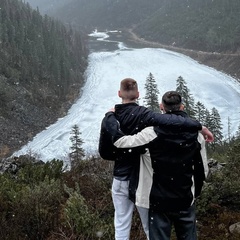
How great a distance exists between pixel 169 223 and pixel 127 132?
1.24 metres

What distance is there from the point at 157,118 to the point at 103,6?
20225 cm

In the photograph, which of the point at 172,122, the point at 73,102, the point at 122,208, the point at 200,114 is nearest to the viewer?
the point at 172,122

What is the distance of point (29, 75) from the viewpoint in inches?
2606

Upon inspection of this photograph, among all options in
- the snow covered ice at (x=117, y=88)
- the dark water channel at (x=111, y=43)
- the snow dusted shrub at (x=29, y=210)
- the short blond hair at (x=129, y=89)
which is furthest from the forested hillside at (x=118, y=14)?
the short blond hair at (x=129, y=89)

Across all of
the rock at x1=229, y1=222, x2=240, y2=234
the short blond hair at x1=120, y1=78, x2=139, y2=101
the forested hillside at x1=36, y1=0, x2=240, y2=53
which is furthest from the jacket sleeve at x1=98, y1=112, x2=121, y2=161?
the forested hillside at x1=36, y1=0, x2=240, y2=53

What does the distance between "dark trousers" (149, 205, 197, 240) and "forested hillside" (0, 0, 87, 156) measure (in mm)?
40228

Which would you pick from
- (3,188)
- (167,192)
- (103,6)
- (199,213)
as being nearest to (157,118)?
(167,192)

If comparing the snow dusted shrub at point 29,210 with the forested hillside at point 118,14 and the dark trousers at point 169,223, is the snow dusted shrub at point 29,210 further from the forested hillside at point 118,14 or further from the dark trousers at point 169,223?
the forested hillside at point 118,14

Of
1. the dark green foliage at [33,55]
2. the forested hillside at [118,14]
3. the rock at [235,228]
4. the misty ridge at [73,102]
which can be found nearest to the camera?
the rock at [235,228]

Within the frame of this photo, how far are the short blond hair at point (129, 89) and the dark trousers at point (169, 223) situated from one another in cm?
144

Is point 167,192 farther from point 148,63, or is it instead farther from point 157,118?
point 148,63

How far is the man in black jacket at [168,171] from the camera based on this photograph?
4.66 metres

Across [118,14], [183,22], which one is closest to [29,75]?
[183,22]

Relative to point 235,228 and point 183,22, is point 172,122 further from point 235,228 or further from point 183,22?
point 183,22
